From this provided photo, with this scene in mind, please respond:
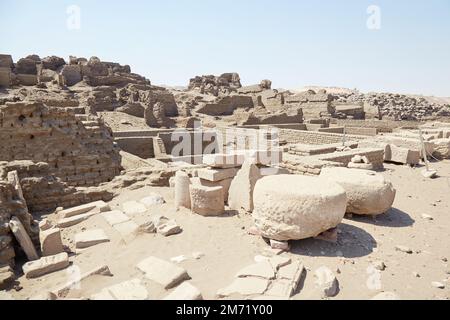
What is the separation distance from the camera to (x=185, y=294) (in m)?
3.32

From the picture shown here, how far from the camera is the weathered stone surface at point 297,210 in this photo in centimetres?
436

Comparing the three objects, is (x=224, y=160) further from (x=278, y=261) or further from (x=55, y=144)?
(x=55, y=144)

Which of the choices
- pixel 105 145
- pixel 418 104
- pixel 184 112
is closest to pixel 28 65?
pixel 184 112

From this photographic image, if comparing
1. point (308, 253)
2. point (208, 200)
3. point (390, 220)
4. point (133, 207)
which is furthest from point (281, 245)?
point (133, 207)

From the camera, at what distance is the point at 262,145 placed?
14828mm

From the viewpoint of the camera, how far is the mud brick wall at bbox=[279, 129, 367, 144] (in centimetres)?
1372

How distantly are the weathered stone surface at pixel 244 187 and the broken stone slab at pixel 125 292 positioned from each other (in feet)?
9.49

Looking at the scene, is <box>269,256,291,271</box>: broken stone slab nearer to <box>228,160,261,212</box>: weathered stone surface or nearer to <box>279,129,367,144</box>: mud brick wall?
<box>228,160,261,212</box>: weathered stone surface

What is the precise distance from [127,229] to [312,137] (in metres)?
10.9

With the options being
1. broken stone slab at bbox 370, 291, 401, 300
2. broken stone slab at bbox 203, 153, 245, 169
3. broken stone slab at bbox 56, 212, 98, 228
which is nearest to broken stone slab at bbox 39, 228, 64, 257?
broken stone slab at bbox 56, 212, 98, 228

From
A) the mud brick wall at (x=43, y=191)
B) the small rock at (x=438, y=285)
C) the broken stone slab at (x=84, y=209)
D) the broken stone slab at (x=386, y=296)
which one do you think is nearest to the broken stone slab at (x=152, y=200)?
the broken stone slab at (x=84, y=209)

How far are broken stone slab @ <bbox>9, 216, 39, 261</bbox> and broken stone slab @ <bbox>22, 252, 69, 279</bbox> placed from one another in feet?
1.27
